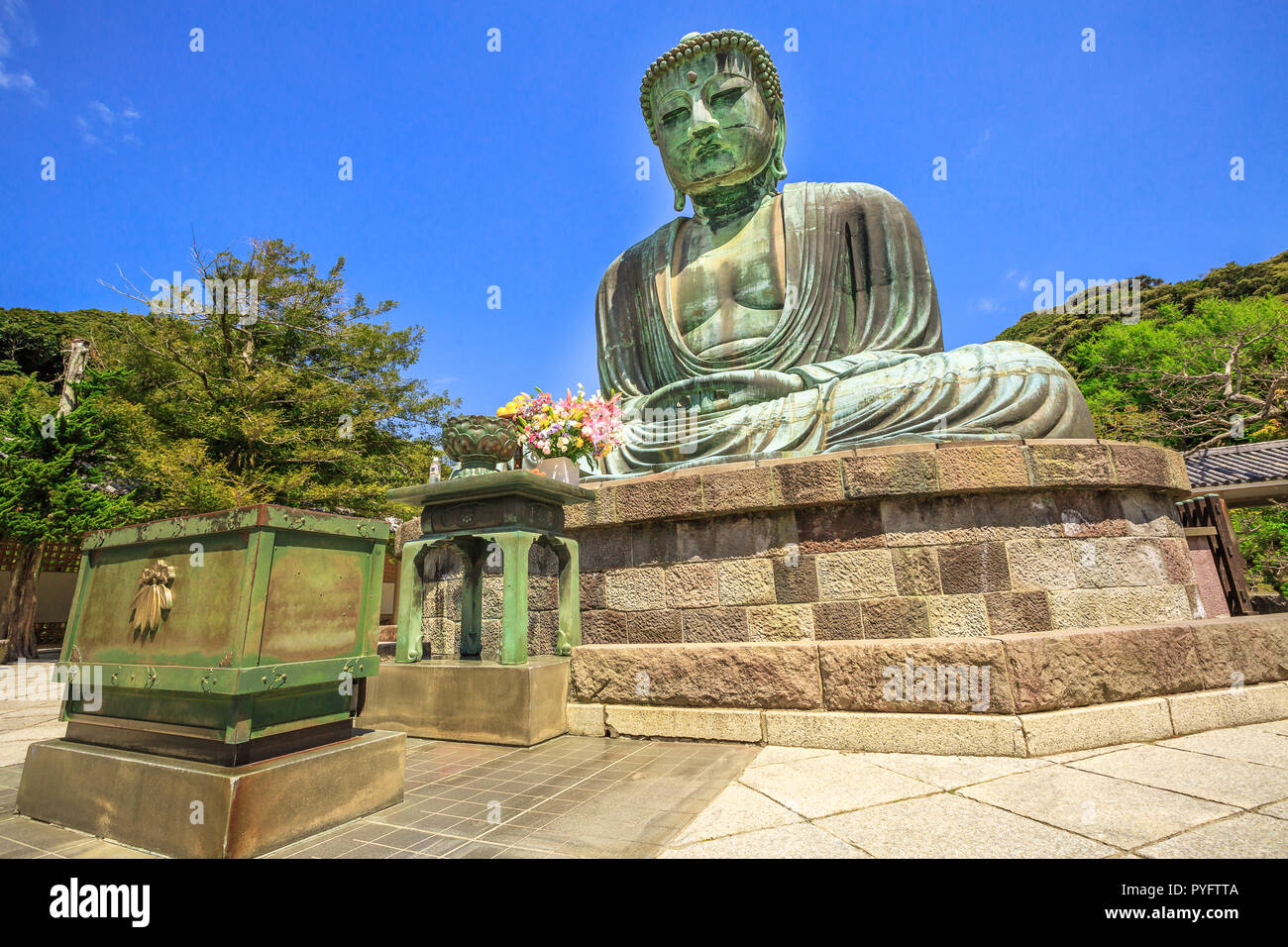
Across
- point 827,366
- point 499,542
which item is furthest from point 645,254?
point 499,542

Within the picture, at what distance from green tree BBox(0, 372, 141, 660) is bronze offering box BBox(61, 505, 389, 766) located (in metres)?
11.6

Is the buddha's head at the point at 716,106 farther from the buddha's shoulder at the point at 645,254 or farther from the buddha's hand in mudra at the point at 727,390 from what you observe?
the buddha's hand in mudra at the point at 727,390

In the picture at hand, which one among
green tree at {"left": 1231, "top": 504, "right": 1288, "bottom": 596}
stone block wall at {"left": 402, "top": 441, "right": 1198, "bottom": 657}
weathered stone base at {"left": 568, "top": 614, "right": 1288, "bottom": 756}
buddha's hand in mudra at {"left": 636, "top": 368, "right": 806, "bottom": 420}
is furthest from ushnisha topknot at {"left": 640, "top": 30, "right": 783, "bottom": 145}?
green tree at {"left": 1231, "top": 504, "right": 1288, "bottom": 596}

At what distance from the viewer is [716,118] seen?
22.0ft

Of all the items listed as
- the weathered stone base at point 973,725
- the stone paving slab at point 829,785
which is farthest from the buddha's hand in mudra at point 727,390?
the stone paving slab at point 829,785

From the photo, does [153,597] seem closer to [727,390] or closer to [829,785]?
[829,785]

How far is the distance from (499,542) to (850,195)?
4.96 metres

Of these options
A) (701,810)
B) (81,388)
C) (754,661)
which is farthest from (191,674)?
(81,388)

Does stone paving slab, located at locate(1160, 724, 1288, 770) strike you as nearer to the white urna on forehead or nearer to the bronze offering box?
the bronze offering box

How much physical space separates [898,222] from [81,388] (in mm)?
14431

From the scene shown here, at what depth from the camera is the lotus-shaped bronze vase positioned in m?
3.93

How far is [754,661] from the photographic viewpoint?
3201 millimetres

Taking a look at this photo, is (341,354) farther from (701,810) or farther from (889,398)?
(701,810)

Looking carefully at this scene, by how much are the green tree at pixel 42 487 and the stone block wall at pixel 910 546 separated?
11958mm
